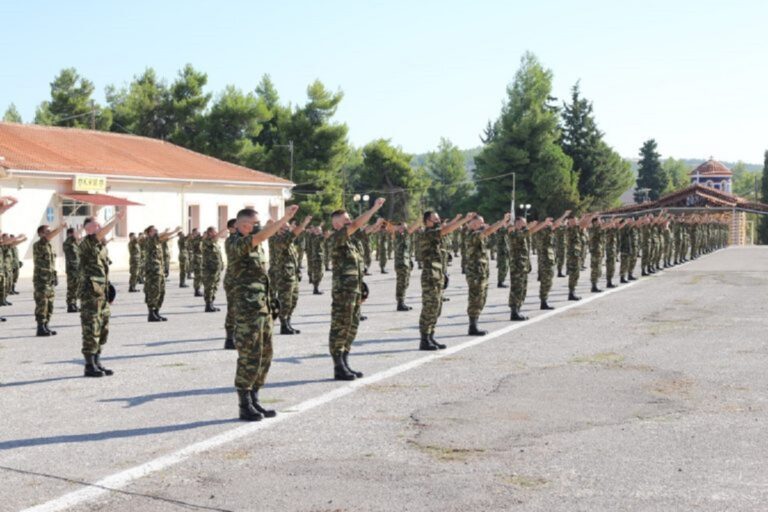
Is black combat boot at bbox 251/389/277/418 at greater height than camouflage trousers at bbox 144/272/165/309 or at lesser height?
lesser

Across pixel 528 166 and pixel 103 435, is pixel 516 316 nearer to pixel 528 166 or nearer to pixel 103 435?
pixel 103 435

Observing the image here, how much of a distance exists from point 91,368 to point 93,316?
60cm

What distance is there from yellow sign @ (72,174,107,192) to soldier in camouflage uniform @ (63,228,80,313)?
15804 mm

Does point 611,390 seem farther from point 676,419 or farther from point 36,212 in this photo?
point 36,212

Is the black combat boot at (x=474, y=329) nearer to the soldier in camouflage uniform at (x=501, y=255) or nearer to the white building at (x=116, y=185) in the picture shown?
the soldier in camouflage uniform at (x=501, y=255)

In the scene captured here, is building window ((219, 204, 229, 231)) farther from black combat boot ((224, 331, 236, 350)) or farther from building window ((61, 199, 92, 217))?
black combat boot ((224, 331, 236, 350))

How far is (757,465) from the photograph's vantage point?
673cm

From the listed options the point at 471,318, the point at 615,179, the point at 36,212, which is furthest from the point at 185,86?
the point at 471,318

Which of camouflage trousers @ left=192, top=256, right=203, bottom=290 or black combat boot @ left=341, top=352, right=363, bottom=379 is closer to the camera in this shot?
black combat boot @ left=341, top=352, right=363, bottom=379

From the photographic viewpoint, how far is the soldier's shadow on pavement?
752 centimetres

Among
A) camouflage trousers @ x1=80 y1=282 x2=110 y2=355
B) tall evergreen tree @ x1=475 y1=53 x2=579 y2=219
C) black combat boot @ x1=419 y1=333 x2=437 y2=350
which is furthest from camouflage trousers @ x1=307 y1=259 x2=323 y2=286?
tall evergreen tree @ x1=475 y1=53 x2=579 y2=219

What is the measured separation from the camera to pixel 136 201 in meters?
38.6

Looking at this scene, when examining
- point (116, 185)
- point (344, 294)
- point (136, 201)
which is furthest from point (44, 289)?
point (136, 201)

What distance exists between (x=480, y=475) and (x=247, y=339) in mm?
2609
